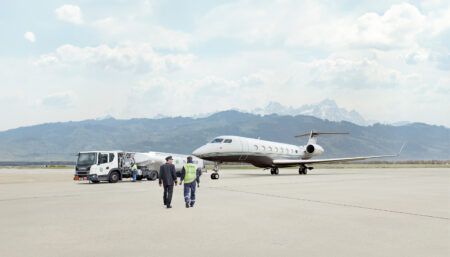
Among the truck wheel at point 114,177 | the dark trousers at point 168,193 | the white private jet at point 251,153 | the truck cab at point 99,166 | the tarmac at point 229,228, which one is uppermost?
the white private jet at point 251,153

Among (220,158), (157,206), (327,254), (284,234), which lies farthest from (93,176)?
(327,254)

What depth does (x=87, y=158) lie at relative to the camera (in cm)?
3112

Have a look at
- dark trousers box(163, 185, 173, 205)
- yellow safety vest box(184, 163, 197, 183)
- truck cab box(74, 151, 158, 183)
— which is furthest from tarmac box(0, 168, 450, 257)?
truck cab box(74, 151, 158, 183)

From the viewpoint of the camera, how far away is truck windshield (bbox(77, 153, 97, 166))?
3100 centimetres

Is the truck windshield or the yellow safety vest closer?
the yellow safety vest

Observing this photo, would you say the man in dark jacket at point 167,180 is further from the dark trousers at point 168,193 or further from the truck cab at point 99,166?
the truck cab at point 99,166

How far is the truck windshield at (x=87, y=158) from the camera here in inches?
1220

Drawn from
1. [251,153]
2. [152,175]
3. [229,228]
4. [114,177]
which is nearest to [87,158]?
[114,177]

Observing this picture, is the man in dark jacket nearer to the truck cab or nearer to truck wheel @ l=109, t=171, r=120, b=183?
the truck cab

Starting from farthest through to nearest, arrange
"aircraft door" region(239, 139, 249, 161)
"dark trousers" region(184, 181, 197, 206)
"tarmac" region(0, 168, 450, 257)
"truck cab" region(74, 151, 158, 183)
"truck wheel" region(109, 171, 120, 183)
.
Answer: "aircraft door" region(239, 139, 249, 161)
"truck wheel" region(109, 171, 120, 183)
"truck cab" region(74, 151, 158, 183)
"dark trousers" region(184, 181, 197, 206)
"tarmac" region(0, 168, 450, 257)

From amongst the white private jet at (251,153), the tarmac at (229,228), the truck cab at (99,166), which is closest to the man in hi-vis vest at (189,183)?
the tarmac at (229,228)

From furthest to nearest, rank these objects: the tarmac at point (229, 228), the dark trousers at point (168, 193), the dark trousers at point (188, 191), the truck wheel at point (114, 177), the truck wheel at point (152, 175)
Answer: the truck wheel at point (152, 175), the truck wheel at point (114, 177), the dark trousers at point (188, 191), the dark trousers at point (168, 193), the tarmac at point (229, 228)

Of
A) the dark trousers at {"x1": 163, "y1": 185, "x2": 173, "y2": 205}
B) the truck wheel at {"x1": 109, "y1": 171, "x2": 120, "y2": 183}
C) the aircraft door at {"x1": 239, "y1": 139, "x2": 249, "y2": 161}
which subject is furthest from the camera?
the aircraft door at {"x1": 239, "y1": 139, "x2": 249, "y2": 161}

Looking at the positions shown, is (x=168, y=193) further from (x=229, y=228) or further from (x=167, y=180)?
(x=229, y=228)
